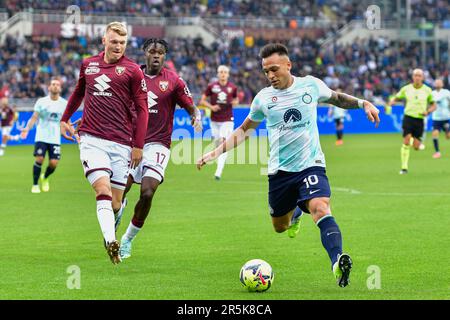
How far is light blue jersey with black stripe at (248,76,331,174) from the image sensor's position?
10234 mm

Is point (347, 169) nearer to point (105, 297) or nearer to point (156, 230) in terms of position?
point (156, 230)

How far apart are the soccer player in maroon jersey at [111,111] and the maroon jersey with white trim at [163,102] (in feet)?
4.30

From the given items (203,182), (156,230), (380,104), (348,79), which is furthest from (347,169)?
(348,79)

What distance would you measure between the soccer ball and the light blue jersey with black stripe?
3.83 feet

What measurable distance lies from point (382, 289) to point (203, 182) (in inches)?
576

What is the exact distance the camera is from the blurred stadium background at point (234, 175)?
10477mm

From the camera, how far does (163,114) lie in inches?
499

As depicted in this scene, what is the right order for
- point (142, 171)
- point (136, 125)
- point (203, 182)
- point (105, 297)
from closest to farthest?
point (105, 297) → point (136, 125) → point (142, 171) → point (203, 182)

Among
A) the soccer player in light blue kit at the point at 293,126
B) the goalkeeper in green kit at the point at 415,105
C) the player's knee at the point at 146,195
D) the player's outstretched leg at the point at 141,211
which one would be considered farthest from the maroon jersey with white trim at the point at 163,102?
the goalkeeper in green kit at the point at 415,105

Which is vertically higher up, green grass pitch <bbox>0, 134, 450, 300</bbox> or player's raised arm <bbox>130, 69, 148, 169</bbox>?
player's raised arm <bbox>130, 69, 148, 169</bbox>

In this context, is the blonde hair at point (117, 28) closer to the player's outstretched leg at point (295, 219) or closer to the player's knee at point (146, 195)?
the player's knee at point (146, 195)

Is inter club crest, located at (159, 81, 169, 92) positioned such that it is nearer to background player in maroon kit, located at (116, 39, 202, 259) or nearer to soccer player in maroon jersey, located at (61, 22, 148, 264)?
background player in maroon kit, located at (116, 39, 202, 259)

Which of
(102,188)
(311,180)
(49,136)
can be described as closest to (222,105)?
(49,136)

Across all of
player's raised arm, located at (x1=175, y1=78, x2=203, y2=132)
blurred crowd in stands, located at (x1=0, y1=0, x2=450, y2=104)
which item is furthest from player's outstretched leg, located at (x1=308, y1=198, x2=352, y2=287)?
blurred crowd in stands, located at (x1=0, y1=0, x2=450, y2=104)
